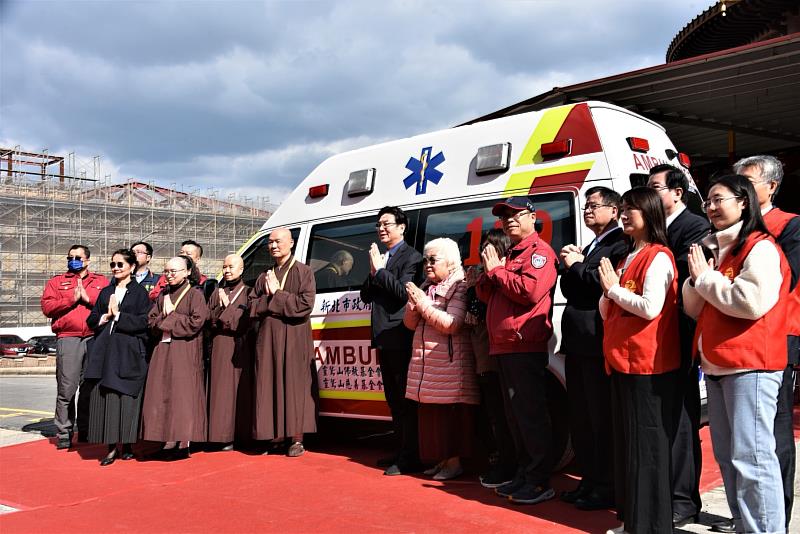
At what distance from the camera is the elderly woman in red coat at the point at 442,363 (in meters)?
4.81

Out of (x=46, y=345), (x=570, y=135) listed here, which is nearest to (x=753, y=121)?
(x=570, y=135)

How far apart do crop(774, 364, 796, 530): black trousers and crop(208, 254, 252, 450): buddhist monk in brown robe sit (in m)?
4.27

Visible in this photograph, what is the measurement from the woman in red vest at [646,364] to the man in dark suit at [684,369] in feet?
0.51

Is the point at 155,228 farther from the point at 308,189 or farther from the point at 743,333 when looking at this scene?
the point at 743,333

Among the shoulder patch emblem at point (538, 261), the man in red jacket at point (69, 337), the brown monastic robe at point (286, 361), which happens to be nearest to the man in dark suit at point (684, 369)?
the shoulder patch emblem at point (538, 261)

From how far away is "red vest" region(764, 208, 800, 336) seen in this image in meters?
3.30

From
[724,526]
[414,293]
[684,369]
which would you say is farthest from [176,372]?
[724,526]

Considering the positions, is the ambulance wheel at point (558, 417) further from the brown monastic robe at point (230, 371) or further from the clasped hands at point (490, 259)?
the brown monastic robe at point (230, 371)

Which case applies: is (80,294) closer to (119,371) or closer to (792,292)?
(119,371)

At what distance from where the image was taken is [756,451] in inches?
125

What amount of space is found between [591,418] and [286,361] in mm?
2708

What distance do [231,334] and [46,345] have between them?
29.7m

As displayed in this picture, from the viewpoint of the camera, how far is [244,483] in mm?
5109

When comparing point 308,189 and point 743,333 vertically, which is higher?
point 308,189
